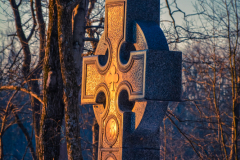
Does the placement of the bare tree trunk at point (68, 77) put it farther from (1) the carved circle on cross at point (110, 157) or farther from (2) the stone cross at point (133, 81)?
(1) the carved circle on cross at point (110, 157)

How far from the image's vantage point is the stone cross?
10.7ft

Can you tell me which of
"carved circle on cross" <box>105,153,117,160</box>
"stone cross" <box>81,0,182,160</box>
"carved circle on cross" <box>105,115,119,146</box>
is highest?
"stone cross" <box>81,0,182,160</box>

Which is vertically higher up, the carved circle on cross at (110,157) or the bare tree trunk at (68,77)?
the bare tree trunk at (68,77)

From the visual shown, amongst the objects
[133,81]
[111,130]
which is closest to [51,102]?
[111,130]

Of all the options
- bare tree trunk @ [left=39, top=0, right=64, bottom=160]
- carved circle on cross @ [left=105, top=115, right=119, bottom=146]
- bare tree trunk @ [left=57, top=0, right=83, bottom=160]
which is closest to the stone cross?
carved circle on cross @ [left=105, top=115, right=119, bottom=146]

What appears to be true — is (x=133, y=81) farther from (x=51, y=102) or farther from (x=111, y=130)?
(x=51, y=102)

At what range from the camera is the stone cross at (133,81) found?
3250 millimetres

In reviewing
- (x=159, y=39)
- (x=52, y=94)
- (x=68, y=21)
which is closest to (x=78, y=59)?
(x=52, y=94)

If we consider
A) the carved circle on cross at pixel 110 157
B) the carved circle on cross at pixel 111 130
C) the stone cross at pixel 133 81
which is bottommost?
the carved circle on cross at pixel 110 157

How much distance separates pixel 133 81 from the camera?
3.43m

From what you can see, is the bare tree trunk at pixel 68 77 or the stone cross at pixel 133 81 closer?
the stone cross at pixel 133 81

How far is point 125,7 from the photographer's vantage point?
3592mm

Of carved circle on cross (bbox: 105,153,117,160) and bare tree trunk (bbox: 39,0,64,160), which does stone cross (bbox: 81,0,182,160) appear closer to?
carved circle on cross (bbox: 105,153,117,160)

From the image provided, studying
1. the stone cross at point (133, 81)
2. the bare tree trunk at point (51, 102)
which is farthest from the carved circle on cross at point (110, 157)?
the bare tree trunk at point (51, 102)
